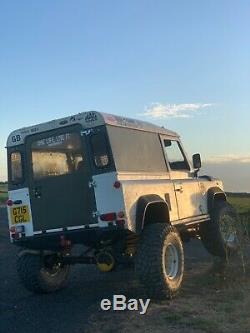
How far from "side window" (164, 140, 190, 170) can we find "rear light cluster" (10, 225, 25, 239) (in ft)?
9.81

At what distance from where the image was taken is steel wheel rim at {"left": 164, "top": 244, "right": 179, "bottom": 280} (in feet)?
26.8

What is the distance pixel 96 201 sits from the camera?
7586 millimetres

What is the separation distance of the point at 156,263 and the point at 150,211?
0.93 meters

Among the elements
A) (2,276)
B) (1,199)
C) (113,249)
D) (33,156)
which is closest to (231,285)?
(113,249)

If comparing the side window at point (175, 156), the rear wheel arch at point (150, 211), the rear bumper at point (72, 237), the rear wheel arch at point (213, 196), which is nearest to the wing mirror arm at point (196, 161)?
the side window at point (175, 156)

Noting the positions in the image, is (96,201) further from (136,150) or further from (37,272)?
(37,272)

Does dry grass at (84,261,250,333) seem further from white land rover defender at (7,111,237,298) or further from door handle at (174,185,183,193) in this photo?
door handle at (174,185,183,193)

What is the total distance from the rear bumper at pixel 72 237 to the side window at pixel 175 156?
2.43 m

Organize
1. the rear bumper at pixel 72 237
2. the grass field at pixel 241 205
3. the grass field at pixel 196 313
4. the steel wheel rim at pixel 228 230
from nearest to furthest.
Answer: the grass field at pixel 196 313 < the rear bumper at pixel 72 237 < the steel wheel rim at pixel 228 230 < the grass field at pixel 241 205

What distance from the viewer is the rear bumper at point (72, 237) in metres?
7.49

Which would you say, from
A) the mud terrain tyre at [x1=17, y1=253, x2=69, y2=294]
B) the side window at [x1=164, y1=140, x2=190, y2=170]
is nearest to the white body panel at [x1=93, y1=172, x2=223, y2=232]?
the side window at [x1=164, y1=140, x2=190, y2=170]

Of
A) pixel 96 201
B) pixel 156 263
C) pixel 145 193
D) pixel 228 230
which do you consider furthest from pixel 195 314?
pixel 228 230

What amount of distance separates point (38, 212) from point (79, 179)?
0.95m

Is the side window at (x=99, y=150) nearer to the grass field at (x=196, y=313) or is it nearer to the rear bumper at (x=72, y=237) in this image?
the rear bumper at (x=72, y=237)
